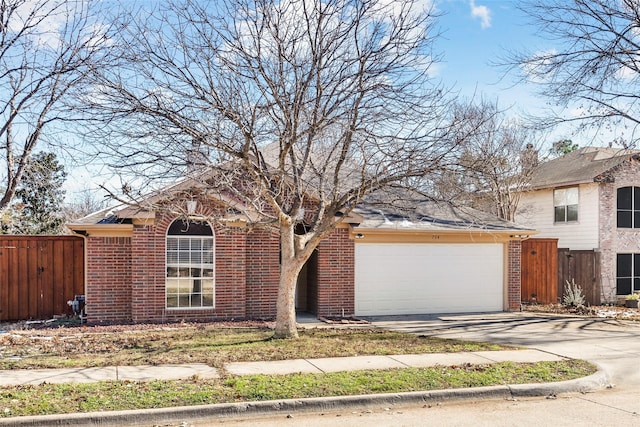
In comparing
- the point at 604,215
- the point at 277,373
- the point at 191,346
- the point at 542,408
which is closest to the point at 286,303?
the point at 191,346

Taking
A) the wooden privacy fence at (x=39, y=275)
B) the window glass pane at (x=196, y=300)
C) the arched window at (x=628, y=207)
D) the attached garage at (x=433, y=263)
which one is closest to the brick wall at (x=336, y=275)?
the attached garage at (x=433, y=263)

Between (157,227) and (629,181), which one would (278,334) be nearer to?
(157,227)

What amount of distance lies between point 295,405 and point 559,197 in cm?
1924

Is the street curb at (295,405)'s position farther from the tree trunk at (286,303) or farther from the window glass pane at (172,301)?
the window glass pane at (172,301)

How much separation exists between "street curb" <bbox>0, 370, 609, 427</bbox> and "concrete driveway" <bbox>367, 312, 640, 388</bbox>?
1429 mm

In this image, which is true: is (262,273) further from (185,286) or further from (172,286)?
(172,286)

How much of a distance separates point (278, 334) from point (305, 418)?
4.70 m

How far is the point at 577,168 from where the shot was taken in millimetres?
23625

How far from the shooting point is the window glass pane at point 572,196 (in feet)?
75.7

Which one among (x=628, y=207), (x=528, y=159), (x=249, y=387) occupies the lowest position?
(x=249, y=387)

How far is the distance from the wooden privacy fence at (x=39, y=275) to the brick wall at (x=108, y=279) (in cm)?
182

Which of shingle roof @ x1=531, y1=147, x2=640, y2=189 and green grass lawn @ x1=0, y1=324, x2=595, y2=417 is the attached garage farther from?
shingle roof @ x1=531, y1=147, x2=640, y2=189

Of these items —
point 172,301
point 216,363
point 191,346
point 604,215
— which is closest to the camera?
point 216,363

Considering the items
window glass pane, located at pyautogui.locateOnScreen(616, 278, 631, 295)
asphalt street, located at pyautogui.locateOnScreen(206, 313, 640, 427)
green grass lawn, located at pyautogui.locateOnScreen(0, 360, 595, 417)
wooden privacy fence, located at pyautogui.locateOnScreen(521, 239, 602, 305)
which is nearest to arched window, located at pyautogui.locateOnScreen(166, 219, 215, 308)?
asphalt street, located at pyautogui.locateOnScreen(206, 313, 640, 427)
